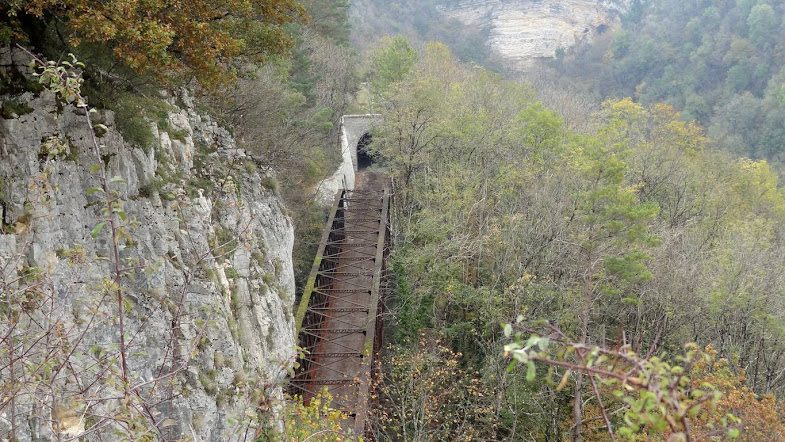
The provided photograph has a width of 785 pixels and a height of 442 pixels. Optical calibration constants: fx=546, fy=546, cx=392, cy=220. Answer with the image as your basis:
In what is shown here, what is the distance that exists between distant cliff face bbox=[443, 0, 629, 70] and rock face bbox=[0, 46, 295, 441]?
8609cm

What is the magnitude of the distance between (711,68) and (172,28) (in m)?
76.3

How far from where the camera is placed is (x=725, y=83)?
65.1m

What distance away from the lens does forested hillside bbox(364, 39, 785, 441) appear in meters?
15.8

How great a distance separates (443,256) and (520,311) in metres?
3.71

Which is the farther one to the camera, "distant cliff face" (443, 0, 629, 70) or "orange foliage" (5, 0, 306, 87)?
"distant cliff face" (443, 0, 629, 70)

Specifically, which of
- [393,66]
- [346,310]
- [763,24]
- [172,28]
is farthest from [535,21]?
[172,28]

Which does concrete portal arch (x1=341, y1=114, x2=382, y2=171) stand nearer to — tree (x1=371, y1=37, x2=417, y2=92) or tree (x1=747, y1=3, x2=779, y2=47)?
tree (x1=371, y1=37, x2=417, y2=92)

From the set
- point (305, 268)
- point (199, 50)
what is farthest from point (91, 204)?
point (305, 268)

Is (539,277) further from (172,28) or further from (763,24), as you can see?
(763,24)

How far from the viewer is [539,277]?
19391 mm

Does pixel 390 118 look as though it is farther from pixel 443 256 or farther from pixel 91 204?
pixel 91 204

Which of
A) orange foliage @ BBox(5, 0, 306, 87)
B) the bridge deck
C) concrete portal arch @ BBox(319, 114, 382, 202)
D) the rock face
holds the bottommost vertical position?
the bridge deck

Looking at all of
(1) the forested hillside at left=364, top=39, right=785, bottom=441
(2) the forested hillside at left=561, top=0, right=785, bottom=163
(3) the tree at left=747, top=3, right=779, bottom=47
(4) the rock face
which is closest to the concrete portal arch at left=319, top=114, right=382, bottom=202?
(1) the forested hillside at left=364, top=39, right=785, bottom=441

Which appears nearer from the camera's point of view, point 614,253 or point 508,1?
point 614,253
